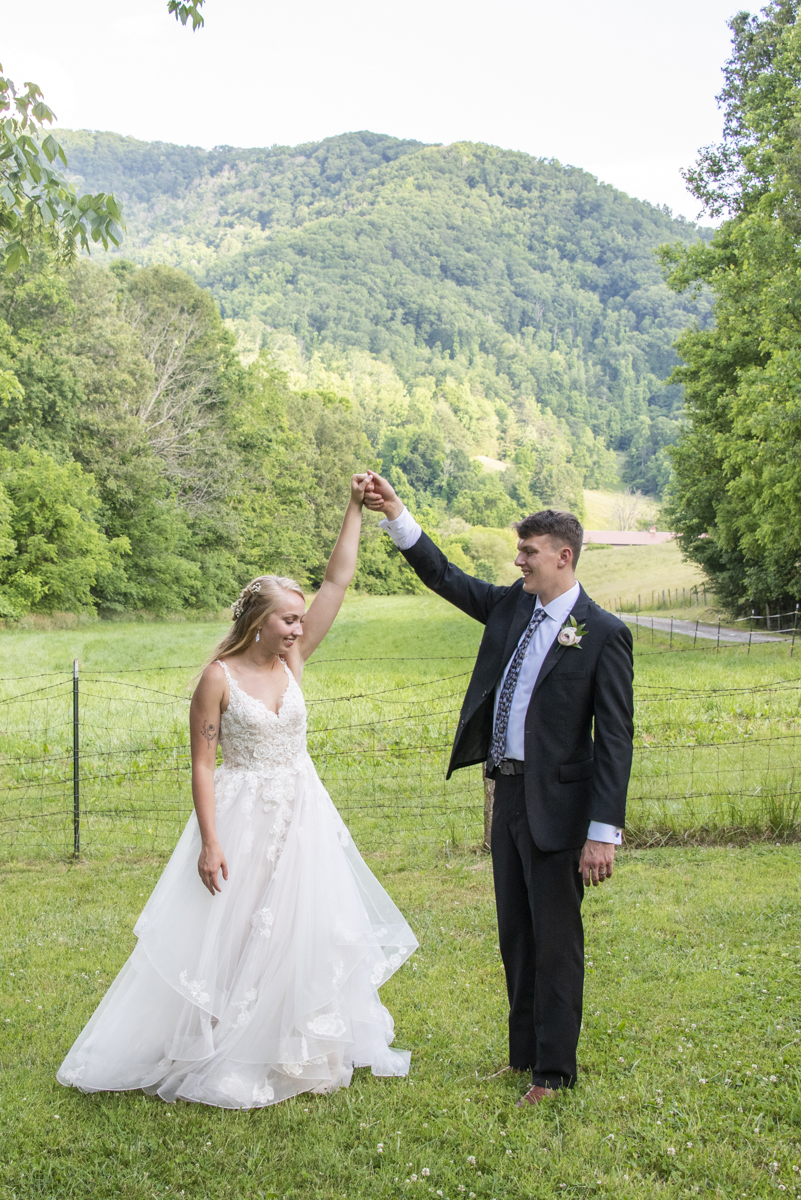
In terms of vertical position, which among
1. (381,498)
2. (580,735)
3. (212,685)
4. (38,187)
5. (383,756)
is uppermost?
(38,187)

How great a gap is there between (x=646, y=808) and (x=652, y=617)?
34496 millimetres

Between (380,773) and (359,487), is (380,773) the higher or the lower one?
the lower one

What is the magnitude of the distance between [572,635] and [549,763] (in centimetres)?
51

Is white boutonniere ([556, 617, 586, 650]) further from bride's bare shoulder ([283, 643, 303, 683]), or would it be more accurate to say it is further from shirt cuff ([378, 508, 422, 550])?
bride's bare shoulder ([283, 643, 303, 683])

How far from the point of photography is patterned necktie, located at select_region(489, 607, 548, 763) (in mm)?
3881

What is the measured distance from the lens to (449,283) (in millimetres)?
113188

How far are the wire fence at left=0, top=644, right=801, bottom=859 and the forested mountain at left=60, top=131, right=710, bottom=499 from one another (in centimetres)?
4787

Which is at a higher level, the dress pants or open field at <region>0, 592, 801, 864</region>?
the dress pants

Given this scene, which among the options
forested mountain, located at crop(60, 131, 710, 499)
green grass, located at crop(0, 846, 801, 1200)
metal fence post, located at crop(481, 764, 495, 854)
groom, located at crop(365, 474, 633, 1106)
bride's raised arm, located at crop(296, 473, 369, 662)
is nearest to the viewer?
green grass, located at crop(0, 846, 801, 1200)

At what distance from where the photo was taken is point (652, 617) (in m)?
42.1

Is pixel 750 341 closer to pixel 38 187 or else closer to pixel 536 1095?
pixel 38 187

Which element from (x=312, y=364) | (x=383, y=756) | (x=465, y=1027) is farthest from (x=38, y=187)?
(x=312, y=364)

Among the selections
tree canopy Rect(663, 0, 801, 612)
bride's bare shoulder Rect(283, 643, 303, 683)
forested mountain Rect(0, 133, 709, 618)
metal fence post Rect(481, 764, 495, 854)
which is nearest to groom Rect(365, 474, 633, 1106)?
bride's bare shoulder Rect(283, 643, 303, 683)

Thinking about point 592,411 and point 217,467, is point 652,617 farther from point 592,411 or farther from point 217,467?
point 592,411
